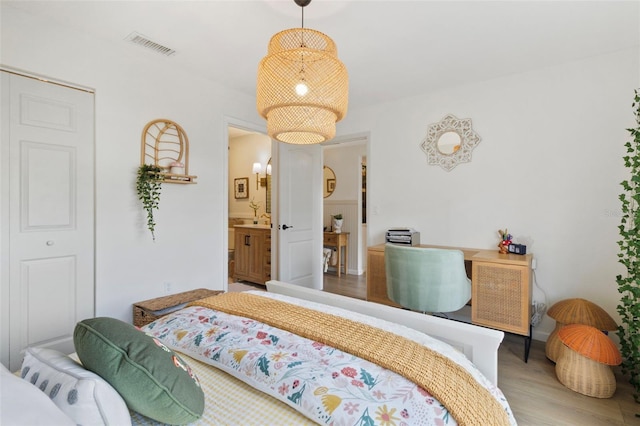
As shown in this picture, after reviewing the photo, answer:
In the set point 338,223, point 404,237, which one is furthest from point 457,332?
point 338,223

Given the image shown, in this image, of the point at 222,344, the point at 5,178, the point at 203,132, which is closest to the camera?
the point at 222,344

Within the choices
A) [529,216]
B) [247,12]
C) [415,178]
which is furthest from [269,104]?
[529,216]

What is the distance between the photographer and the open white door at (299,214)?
12.1 feet

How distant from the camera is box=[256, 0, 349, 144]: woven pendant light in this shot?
1509 mm

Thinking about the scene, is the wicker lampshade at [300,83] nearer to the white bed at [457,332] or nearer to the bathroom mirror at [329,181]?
the white bed at [457,332]

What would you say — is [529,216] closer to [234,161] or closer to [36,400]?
[36,400]

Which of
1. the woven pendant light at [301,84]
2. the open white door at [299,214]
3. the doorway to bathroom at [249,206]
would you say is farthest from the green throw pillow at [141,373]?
the doorway to bathroom at [249,206]

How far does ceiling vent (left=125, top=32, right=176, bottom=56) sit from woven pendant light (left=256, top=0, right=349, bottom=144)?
4.16 feet

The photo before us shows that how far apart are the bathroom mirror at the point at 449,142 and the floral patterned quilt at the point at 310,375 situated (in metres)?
2.46

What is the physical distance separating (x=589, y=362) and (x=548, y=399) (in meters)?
0.36

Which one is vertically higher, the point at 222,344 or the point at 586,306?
the point at 222,344

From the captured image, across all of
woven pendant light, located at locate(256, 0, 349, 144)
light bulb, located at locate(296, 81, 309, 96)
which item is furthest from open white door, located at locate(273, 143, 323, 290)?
light bulb, located at locate(296, 81, 309, 96)

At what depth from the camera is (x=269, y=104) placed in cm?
157

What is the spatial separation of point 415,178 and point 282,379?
2792 millimetres
